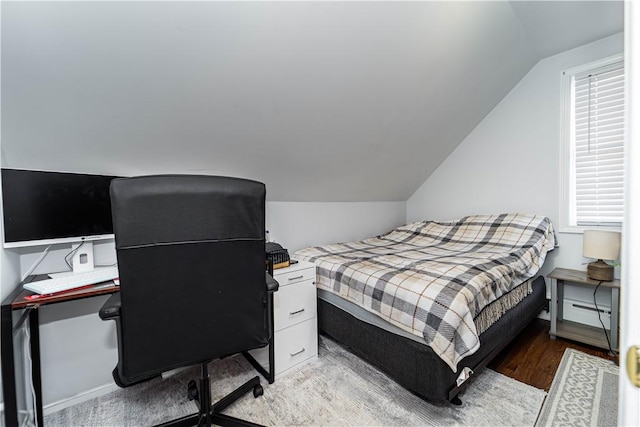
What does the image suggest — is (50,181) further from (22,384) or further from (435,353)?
(435,353)

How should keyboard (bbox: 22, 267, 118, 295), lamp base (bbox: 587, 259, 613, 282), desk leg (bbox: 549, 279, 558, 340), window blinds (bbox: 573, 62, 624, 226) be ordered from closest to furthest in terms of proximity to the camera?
keyboard (bbox: 22, 267, 118, 295) < lamp base (bbox: 587, 259, 613, 282) < desk leg (bbox: 549, 279, 558, 340) < window blinds (bbox: 573, 62, 624, 226)

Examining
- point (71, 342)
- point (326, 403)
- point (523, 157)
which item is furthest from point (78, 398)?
point (523, 157)

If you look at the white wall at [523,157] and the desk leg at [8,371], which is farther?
the white wall at [523,157]

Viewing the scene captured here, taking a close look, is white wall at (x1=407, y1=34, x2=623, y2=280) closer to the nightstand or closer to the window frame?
the window frame

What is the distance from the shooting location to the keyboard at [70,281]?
117 cm

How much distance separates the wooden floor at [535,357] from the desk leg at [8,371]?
2.48 m

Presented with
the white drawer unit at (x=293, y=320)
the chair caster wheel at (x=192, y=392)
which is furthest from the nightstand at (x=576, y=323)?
the chair caster wheel at (x=192, y=392)

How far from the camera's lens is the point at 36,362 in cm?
139

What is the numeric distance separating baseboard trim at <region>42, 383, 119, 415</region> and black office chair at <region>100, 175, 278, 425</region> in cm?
96

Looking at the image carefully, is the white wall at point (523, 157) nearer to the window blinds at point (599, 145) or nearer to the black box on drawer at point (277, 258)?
the window blinds at point (599, 145)

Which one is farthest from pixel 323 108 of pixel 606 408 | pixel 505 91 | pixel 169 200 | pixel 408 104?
pixel 606 408

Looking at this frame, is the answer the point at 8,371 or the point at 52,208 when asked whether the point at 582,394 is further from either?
the point at 52,208

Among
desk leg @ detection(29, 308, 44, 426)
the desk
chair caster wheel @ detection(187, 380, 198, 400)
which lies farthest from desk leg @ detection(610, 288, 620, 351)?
desk leg @ detection(29, 308, 44, 426)

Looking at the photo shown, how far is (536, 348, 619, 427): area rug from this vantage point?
1390mm
